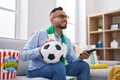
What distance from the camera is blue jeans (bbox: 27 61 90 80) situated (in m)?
1.55

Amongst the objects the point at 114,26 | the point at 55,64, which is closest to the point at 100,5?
the point at 114,26

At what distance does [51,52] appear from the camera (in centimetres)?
153

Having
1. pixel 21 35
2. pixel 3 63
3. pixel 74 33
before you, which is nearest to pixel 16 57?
pixel 3 63

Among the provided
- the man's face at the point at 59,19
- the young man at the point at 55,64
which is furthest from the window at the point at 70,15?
the man's face at the point at 59,19

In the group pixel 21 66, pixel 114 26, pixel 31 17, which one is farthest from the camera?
pixel 114 26

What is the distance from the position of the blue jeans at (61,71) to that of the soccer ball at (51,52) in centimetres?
6

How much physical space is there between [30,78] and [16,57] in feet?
0.71

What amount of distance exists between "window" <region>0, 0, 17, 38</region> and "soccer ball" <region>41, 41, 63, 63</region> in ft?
5.05

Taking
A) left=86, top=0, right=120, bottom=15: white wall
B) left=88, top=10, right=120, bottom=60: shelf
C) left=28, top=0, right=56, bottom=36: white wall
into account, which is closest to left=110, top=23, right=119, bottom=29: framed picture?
left=88, top=10, right=120, bottom=60: shelf

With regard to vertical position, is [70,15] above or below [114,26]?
above

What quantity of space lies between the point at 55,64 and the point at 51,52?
0.39 feet

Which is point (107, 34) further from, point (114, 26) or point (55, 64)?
point (55, 64)

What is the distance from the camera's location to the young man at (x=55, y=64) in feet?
5.16

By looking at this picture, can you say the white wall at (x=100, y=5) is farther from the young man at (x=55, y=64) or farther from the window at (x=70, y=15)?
the young man at (x=55, y=64)
